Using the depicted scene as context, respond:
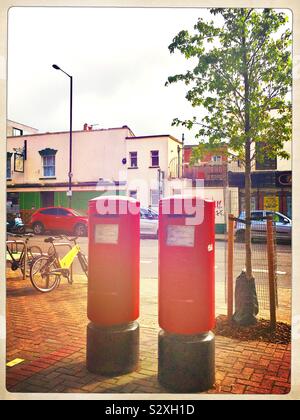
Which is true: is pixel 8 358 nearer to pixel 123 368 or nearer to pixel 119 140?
pixel 123 368

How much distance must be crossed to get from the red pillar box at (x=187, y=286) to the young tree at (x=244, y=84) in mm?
1406

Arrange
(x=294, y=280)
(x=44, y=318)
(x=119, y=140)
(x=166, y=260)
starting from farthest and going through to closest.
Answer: (x=119, y=140)
(x=44, y=318)
(x=294, y=280)
(x=166, y=260)

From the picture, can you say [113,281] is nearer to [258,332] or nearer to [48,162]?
[258,332]

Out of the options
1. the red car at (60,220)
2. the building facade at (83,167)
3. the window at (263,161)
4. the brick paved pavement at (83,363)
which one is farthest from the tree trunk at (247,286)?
the red car at (60,220)

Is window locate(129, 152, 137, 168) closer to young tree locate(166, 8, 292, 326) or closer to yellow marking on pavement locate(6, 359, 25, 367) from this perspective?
young tree locate(166, 8, 292, 326)

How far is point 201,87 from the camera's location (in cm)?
407

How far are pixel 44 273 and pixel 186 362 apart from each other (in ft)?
11.8

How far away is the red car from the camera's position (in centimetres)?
502

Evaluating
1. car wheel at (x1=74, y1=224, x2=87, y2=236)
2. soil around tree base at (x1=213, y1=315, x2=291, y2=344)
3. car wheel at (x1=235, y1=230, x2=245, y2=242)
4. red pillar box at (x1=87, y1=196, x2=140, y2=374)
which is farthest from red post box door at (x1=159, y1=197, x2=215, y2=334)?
car wheel at (x1=74, y1=224, x2=87, y2=236)

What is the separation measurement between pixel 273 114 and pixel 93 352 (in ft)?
10.1

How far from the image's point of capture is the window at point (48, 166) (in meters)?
4.87

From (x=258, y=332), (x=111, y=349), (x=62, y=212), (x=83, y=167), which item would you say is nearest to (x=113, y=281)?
(x=111, y=349)

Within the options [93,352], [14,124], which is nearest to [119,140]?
[14,124]

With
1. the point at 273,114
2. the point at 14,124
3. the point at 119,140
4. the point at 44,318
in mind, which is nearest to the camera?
the point at 14,124
